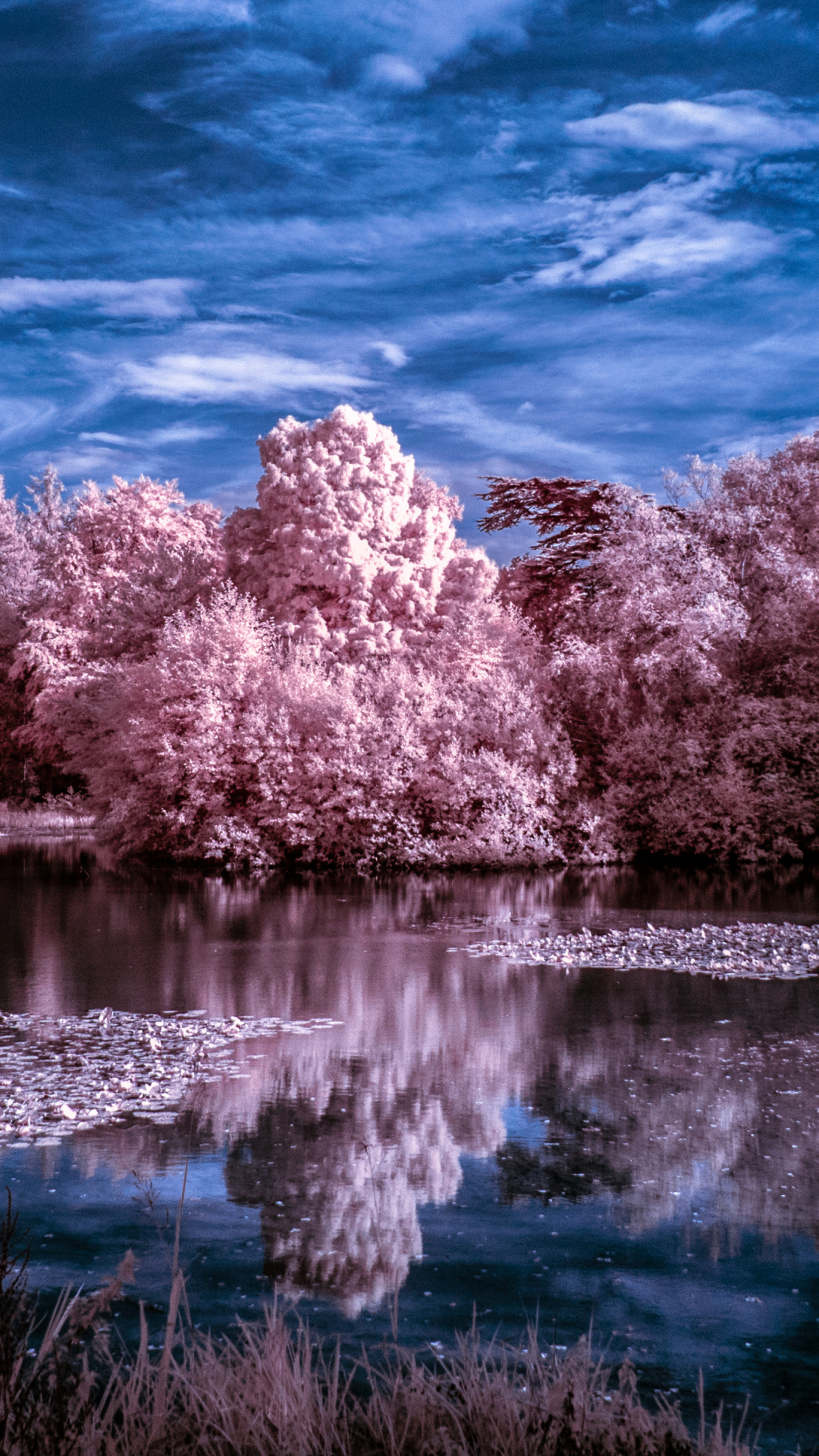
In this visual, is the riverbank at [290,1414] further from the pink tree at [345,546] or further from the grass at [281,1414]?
the pink tree at [345,546]

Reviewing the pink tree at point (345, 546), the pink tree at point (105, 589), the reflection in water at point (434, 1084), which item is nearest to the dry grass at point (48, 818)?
the pink tree at point (105, 589)

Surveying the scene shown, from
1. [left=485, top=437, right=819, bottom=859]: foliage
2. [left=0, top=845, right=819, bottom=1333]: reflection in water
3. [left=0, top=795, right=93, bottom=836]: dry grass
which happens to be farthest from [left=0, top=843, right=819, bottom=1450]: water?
[left=0, top=795, right=93, bottom=836]: dry grass

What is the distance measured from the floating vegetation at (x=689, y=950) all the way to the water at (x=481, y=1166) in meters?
0.50

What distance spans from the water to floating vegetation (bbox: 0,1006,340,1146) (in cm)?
22

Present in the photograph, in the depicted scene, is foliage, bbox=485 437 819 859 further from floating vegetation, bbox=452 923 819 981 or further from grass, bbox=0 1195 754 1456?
grass, bbox=0 1195 754 1456

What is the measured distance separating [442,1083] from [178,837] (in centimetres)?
1982

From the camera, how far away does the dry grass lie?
37219mm

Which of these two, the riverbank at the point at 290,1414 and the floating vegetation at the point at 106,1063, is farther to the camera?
the floating vegetation at the point at 106,1063

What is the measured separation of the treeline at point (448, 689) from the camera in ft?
84.7

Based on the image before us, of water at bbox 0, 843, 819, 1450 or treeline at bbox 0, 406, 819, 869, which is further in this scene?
treeline at bbox 0, 406, 819, 869

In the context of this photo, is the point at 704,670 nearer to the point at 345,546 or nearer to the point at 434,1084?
the point at 345,546

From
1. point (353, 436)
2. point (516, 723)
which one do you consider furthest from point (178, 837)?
point (353, 436)

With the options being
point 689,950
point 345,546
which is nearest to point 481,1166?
point 689,950

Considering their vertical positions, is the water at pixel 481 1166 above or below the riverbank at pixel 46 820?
below
